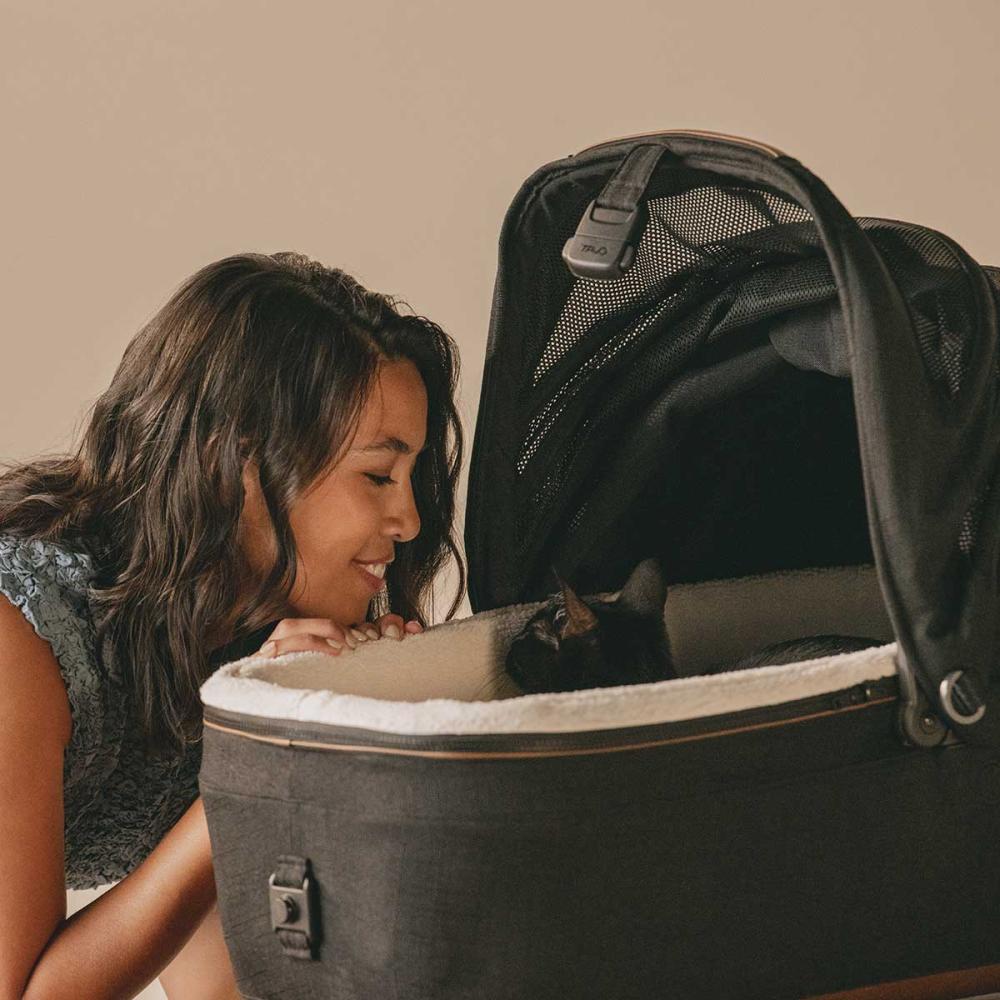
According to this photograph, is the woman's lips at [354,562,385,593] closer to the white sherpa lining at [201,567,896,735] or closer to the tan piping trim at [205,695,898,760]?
the white sherpa lining at [201,567,896,735]

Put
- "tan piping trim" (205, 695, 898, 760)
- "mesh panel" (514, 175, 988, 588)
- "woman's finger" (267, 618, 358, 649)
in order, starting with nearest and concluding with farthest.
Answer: "tan piping trim" (205, 695, 898, 760) < "mesh panel" (514, 175, 988, 588) < "woman's finger" (267, 618, 358, 649)

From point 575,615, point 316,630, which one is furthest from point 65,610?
point 575,615

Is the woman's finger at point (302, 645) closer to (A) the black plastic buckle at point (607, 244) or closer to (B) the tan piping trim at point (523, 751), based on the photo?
(B) the tan piping trim at point (523, 751)

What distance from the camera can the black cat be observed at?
130 cm

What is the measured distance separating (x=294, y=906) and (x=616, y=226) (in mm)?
569

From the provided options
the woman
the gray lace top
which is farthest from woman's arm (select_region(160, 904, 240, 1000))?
the woman

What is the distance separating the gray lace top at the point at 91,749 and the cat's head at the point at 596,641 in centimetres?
41

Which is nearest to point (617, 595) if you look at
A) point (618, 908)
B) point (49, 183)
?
point (618, 908)

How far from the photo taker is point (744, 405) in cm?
139

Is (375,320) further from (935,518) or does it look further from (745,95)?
(745,95)

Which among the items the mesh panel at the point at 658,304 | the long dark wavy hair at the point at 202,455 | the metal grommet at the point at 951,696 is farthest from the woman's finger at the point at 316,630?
the metal grommet at the point at 951,696

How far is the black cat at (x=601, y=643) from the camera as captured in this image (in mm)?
1303

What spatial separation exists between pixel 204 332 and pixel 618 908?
758 mm

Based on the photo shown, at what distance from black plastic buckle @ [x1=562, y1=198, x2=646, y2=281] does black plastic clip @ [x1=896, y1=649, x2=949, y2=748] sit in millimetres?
367
